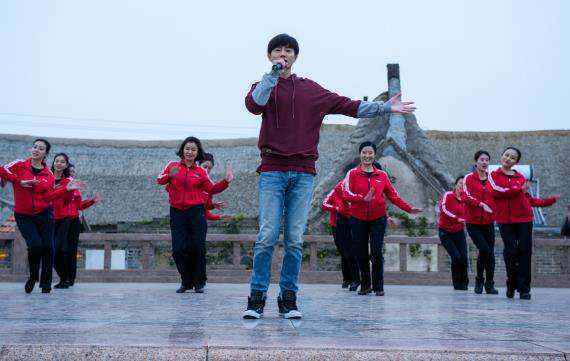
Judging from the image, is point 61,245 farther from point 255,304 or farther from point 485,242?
point 485,242

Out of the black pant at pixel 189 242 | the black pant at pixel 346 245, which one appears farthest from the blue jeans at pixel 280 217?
the black pant at pixel 346 245

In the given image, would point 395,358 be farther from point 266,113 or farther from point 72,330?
point 266,113

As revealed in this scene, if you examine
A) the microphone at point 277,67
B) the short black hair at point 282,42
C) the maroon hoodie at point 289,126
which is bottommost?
the maroon hoodie at point 289,126

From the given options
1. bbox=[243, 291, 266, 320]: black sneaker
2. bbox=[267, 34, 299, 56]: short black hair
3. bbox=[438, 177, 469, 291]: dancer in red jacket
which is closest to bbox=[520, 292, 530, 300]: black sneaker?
bbox=[438, 177, 469, 291]: dancer in red jacket

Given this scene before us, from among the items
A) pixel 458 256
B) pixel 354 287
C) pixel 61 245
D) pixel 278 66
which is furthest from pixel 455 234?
pixel 278 66

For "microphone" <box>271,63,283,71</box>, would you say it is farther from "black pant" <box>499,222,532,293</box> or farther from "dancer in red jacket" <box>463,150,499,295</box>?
"dancer in red jacket" <box>463,150,499,295</box>

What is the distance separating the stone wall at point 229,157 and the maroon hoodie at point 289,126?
95.5 feet

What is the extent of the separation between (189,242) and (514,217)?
422 centimetres

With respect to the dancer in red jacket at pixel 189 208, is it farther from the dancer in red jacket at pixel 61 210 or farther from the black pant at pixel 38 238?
the dancer in red jacket at pixel 61 210

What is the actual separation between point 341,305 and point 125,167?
35.0 meters

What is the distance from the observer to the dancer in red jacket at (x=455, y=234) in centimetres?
1202

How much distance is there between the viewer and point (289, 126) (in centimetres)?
576

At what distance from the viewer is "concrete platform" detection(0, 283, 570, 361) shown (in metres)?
3.71

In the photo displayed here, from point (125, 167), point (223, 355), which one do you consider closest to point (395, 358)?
point (223, 355)
